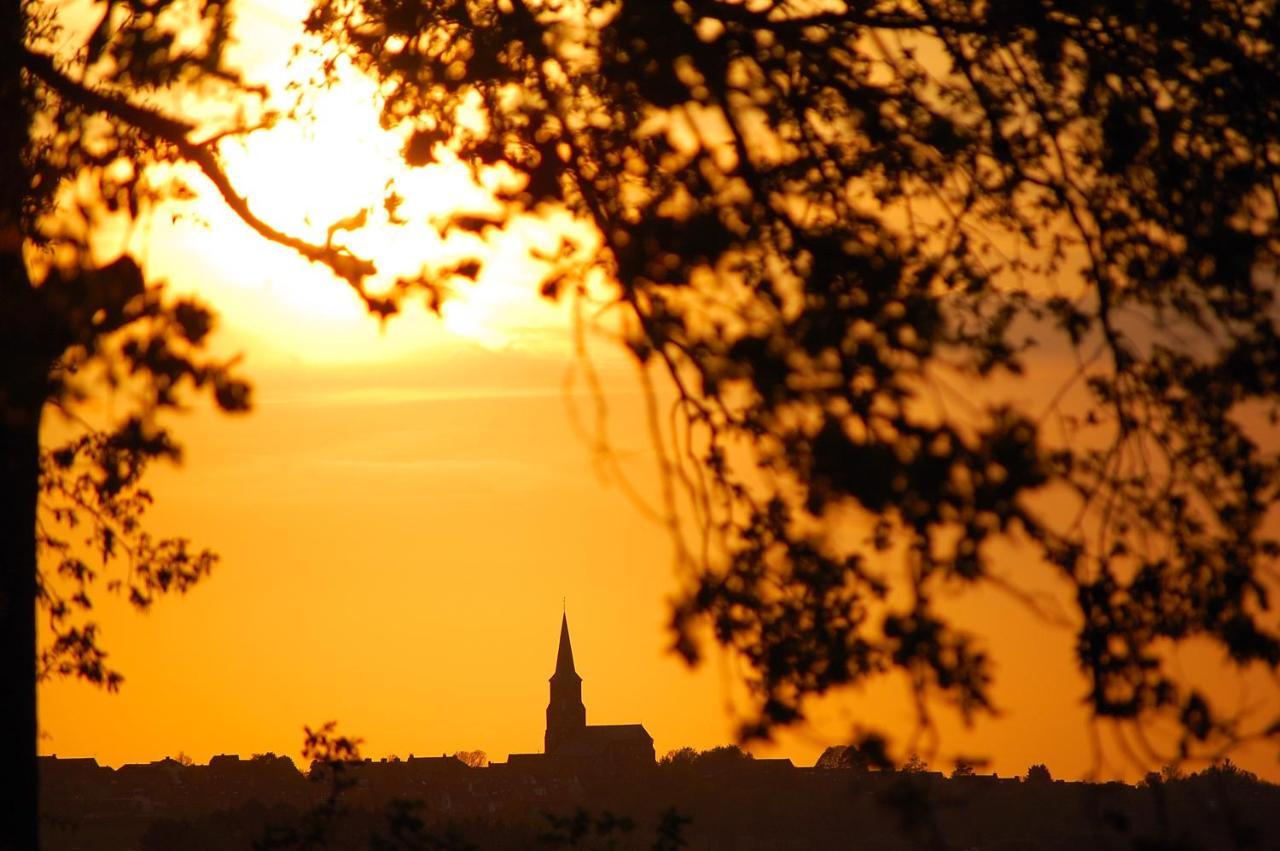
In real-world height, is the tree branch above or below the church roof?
below

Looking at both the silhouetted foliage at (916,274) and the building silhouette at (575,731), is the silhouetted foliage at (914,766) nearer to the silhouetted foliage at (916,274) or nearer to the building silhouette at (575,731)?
the silhouetted foliage at (916,274)

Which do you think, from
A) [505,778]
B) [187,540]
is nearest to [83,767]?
[505,778]

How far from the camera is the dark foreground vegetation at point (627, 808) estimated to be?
677cm

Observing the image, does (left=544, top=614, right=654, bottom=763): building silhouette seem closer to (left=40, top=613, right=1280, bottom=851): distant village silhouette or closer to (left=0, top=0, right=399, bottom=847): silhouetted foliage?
(left=40, top=613, right=1280, bottom=851): distant village silhouette

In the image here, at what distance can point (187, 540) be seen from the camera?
1116 centimetres

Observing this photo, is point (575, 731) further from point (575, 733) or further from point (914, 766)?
point (914, 766)

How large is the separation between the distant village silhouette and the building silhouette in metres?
0.16

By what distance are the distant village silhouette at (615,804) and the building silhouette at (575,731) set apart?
0.53ft

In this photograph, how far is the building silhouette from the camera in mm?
133625

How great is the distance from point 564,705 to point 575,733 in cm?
400

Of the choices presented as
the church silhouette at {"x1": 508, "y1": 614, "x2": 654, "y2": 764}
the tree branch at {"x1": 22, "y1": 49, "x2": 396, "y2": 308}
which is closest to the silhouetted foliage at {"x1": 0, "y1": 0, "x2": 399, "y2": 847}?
the tree branch at {"x1": 22, "y1": 49, "x2": 396, "y2": 308}

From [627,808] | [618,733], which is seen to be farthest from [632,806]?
[618,733]

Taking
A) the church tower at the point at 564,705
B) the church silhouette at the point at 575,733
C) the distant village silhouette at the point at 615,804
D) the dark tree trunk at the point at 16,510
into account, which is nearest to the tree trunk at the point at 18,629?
the dark tree trunk at the point at 16,510

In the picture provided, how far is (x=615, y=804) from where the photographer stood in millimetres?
75938
